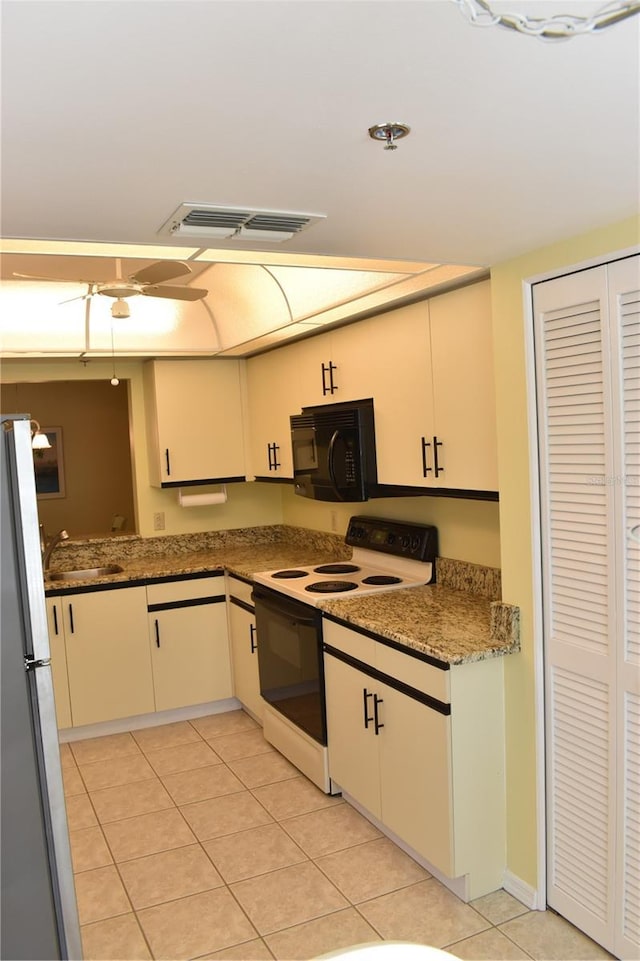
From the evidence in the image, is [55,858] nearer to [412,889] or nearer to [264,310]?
[412,889]

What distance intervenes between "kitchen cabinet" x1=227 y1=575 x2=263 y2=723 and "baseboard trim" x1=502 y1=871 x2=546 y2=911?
6.08 feet

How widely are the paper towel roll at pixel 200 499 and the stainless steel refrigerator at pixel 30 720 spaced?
342 cm

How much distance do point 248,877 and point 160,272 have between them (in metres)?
2.34

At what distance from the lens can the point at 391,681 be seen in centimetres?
290

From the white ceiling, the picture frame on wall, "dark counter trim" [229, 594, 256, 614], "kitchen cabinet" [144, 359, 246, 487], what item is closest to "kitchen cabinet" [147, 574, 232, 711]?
"dark counter trim" [229, 594, 256, 614]

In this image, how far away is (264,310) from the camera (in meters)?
4.03

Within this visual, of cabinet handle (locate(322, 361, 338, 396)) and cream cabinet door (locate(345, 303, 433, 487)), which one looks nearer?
cream cabinet door (locate(345, 303, 433, 487))

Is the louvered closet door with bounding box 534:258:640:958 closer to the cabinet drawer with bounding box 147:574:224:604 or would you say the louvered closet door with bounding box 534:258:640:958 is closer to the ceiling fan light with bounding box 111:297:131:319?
the ceiling fan light with bounding box 111:297:131:319

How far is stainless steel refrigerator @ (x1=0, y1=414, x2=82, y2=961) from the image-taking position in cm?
145

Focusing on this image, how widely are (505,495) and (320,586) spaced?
1.25m

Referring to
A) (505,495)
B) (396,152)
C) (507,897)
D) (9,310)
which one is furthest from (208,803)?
(396,152)

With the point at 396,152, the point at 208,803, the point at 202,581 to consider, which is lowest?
the point at 208,803

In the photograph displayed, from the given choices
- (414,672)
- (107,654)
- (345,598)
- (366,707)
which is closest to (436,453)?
(345,598)

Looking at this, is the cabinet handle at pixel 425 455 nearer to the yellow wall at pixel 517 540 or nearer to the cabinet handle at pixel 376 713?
the yellow wall at pixel 517 540
